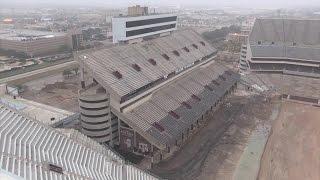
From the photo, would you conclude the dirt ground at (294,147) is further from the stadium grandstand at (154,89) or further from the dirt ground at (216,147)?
the stadium grandstand at (154,89)

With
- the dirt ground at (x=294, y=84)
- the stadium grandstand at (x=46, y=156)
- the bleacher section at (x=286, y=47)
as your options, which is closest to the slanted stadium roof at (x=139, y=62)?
the stadium grandstand at (x=46, y=156)

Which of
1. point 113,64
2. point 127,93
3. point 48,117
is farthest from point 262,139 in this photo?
point 48,117

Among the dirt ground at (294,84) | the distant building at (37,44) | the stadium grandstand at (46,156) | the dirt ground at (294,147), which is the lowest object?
the dirt ground at (294,147)

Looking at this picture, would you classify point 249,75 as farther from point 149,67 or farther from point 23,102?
point 23,102

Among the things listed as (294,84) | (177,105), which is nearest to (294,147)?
(177,105)

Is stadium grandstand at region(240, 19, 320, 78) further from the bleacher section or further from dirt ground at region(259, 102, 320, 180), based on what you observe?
dirt ground at region(259, 102, 320, 180)

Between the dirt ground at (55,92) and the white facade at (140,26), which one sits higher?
the white facade at (140,26)

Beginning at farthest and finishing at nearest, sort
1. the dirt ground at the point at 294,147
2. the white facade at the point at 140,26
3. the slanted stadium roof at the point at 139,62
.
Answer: the white facade at the point at 140,26 < the slanted stadium roof at the point at 139,62 < the dirt ground at the point at 294,147
